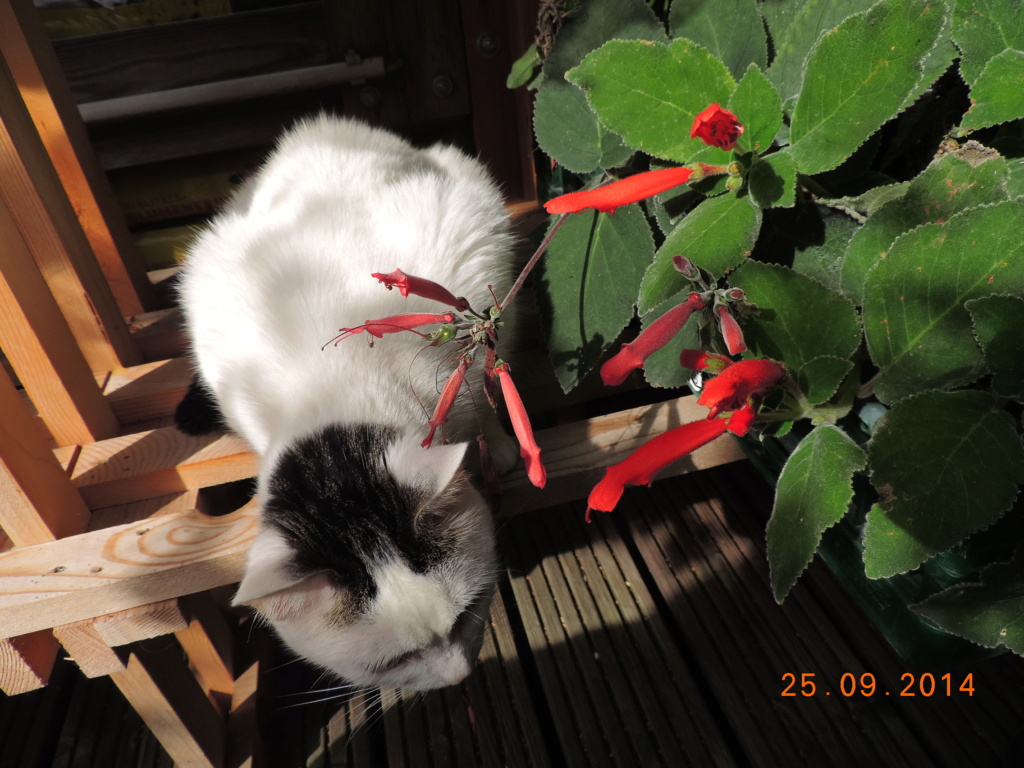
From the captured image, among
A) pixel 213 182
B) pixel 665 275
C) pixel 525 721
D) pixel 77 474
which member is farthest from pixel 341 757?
pixel 213 182

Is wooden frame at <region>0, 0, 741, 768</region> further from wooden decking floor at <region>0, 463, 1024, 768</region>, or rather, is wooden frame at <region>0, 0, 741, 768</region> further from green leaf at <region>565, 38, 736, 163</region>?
green leaf at <region>565, 38, 736, 163</region>

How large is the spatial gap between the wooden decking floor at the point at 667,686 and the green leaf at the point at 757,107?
0.78m

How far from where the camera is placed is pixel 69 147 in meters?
1.05

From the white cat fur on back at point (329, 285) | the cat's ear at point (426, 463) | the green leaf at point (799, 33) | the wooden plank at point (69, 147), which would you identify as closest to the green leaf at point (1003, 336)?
the green leaf at point (799, 33)

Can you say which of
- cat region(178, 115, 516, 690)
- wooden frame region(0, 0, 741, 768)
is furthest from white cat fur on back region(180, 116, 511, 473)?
wooden frame region(0, 0, 741, 768)

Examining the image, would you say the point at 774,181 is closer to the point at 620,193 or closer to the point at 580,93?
the point at 620,193

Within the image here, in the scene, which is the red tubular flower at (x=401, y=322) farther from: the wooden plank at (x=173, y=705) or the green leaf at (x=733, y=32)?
the wooden plank at (x=173, y=705)

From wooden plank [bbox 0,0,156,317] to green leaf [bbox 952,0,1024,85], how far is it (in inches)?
46.2

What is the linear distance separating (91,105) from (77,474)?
108cm

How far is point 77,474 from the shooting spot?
86 centimetres

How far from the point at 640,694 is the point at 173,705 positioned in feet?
2.29

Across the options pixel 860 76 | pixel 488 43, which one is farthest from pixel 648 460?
pixel 488 43

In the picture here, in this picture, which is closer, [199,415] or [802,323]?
[802,323]

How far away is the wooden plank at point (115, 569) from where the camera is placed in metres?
0.67
